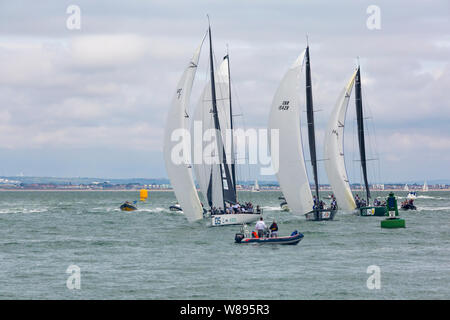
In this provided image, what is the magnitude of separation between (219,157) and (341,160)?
1733 cm

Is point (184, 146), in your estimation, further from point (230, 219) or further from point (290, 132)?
point (290, 132)

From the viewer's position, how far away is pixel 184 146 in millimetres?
55469

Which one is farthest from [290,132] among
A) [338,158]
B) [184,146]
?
[338,158]

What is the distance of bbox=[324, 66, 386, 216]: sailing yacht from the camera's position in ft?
235

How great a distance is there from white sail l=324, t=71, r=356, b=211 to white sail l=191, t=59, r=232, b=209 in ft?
41.7

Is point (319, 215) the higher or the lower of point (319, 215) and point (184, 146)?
the lower

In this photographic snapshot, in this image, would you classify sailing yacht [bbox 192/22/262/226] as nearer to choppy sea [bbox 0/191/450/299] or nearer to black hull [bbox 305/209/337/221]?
choppy sea [bbox 0/191/450/299]

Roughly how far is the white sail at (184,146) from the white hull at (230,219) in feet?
5.97

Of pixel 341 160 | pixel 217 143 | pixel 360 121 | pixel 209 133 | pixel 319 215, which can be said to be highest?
pixel 360 121

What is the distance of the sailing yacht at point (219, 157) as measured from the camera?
58.8 metres

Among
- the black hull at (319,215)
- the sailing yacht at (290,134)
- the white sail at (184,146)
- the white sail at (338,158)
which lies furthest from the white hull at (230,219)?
the white sail at (338,158)

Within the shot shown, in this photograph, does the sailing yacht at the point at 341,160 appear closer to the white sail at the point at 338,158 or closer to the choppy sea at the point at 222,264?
the white sail at the point at 338,158

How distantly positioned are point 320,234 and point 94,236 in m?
17.6
